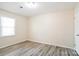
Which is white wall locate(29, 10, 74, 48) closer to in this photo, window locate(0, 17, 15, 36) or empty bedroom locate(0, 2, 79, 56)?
empty bedroom locate(0, 2, 79, 56)

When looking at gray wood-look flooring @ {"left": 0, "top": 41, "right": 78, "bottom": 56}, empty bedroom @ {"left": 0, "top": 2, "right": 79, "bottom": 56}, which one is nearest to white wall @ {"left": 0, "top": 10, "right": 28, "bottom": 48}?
empty bedroom @ {"left": 0, "top": 2, "right": 79, "bottom": 56}

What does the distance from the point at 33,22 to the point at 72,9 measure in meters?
3.13

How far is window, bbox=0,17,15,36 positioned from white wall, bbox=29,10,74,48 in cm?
173

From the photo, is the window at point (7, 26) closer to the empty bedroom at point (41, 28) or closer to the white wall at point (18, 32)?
the empty bedroom at point (41, 28)

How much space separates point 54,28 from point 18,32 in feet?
8.80

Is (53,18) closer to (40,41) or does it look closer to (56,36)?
(56,36)

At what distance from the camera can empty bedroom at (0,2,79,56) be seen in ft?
10.4

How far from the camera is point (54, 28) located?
14.6 feet

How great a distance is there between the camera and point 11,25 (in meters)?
4.53

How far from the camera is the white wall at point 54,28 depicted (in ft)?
12.5

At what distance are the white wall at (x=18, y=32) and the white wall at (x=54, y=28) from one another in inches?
23.4

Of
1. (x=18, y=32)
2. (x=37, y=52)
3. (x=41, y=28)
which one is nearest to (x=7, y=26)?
(x=18, y=32)

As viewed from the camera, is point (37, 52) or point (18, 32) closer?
point (37, 52)

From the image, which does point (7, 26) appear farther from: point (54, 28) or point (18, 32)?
point (54, 28)
